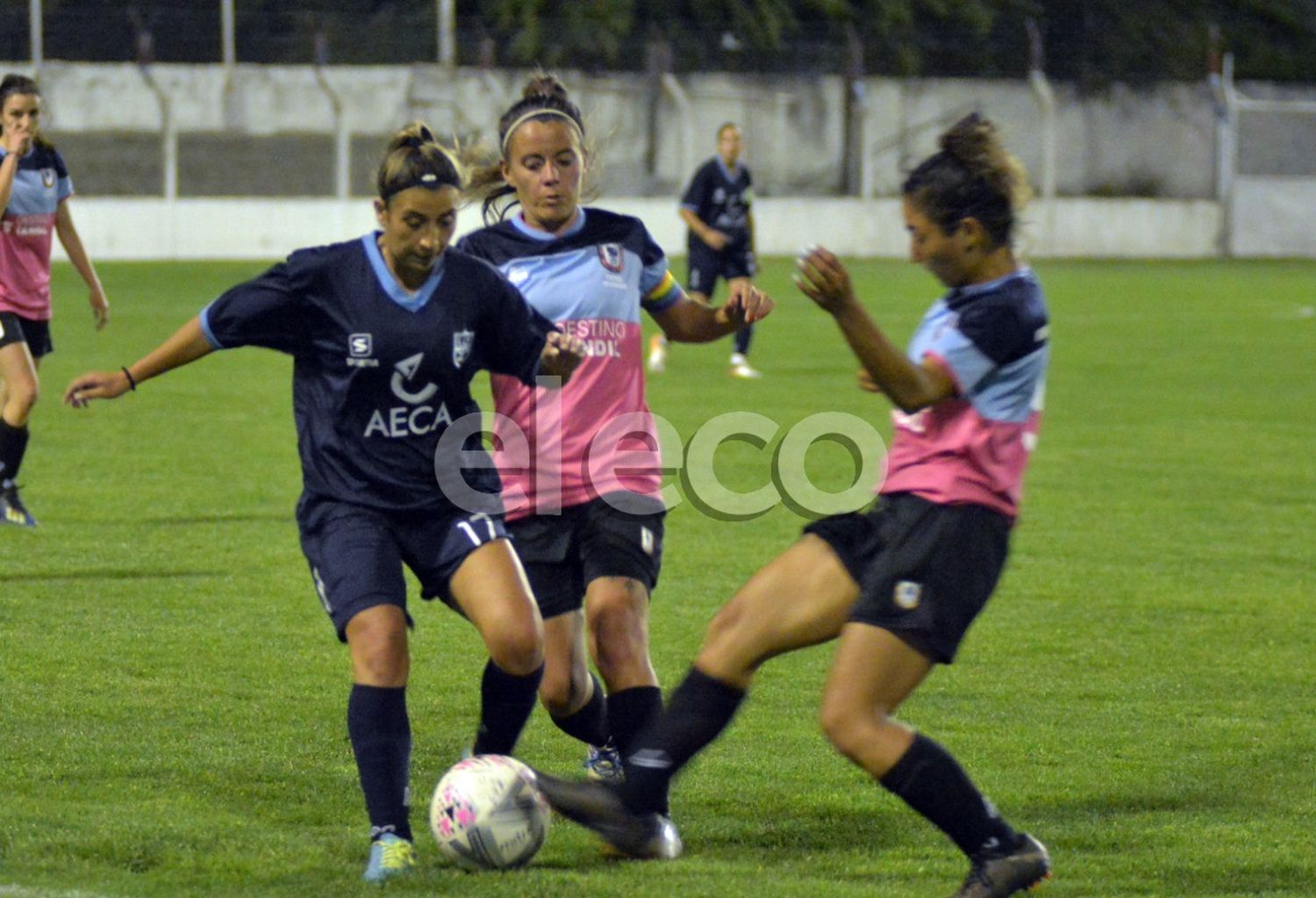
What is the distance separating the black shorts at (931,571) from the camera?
3.86 m

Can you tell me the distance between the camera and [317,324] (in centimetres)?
432

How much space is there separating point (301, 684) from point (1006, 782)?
2.23 meters

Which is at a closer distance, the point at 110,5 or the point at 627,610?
the point at 627,610

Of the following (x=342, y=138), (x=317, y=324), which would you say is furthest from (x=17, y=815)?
(x=342, y=138)

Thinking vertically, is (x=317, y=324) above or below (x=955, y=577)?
above

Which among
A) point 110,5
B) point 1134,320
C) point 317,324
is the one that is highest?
point 110,5

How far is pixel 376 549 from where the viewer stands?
13.8 ft

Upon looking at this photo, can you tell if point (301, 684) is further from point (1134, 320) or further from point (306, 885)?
point (1134, 320)

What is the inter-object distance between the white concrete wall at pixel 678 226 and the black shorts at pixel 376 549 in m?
24.0

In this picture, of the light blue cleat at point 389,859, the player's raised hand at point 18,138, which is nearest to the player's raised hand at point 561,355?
the light blue cleat at point 389,859

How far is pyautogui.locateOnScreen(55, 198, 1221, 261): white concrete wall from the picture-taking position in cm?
3197

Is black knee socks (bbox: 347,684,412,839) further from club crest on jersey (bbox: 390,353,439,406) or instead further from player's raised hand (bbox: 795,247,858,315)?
player's raised hand (bbox: 795,247,858,315)

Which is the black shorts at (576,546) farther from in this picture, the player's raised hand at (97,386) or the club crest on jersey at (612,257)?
the player's raised hand at (97,386)

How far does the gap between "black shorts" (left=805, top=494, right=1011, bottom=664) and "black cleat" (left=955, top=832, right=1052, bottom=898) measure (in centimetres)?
42
